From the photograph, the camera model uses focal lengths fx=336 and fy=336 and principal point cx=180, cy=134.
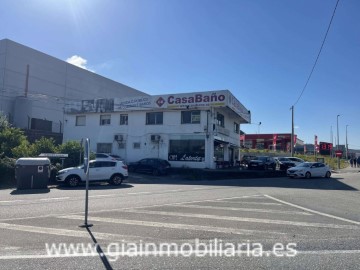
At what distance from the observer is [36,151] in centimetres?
2361

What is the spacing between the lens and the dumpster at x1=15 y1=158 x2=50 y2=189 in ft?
54.9

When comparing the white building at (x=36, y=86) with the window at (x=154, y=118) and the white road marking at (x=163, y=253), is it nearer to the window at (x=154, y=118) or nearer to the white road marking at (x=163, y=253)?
the window at (x=154, y=118)

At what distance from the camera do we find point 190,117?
3081cm

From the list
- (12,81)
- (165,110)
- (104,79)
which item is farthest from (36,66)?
(165,110)

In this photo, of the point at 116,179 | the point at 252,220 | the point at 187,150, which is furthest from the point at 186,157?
the point at 252,220

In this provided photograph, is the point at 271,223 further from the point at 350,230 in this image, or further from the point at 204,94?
the point at 204,94

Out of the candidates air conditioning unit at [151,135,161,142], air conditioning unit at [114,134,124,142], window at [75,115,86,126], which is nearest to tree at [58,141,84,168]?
air conditioning unit at [151,135,161,142]

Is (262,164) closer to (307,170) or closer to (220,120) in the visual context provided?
(307,170)

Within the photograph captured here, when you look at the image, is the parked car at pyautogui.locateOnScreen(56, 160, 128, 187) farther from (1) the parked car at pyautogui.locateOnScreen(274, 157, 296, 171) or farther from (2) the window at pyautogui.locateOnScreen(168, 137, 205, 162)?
(1) the parked car at pyautogui.locateOnScreen(274, 157, 296, 171)

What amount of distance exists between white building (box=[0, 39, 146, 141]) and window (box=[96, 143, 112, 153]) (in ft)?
28.9

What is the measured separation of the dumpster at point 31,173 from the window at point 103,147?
17063mm

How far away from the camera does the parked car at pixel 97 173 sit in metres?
18.9

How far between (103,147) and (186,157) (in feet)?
31.6

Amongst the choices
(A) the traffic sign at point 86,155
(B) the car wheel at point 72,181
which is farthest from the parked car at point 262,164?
(A) the traffic sign at point 86,155
